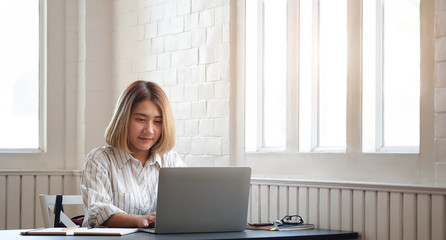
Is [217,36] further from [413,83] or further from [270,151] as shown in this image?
[413,83]

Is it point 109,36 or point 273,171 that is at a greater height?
point 109,36

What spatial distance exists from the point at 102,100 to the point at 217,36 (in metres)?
1.33

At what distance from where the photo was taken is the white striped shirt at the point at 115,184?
125 inches

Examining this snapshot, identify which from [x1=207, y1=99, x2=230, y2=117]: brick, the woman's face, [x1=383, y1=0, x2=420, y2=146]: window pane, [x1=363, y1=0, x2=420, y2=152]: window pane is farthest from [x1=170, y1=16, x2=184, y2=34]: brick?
[x1=383, y1=0, x2=420, y2=146]: window pane

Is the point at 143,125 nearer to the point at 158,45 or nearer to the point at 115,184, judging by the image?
the point at 115,184

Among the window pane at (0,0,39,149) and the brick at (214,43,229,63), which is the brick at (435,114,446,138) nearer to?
the brick at (214,43,229,63)

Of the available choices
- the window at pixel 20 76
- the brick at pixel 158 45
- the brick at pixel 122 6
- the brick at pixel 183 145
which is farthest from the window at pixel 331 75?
the window at pixel 20 76

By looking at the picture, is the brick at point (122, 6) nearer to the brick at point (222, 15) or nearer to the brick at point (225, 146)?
the brick at point (222, 15)

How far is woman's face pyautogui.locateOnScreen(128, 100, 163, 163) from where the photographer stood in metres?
3.42

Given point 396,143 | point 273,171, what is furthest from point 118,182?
point 396,143

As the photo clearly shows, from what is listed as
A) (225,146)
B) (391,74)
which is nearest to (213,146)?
(225,146)

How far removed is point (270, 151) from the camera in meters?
4.12

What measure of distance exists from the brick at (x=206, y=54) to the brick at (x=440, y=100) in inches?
65.5

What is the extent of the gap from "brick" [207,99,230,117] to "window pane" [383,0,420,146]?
3.75 feet
